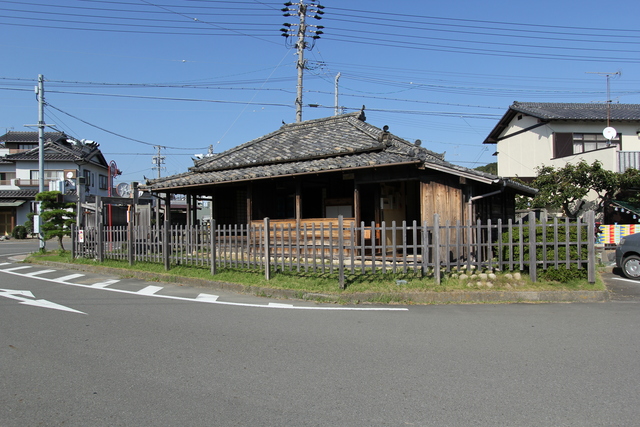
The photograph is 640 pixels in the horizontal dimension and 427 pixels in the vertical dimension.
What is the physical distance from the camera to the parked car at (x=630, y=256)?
1112 centimetres

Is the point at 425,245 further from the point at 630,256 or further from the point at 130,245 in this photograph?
the point at 130,245

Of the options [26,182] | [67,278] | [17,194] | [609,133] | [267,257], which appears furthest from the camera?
[26,182]

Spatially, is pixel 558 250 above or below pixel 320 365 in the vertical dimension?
above

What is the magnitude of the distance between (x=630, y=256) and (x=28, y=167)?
48527 millimetres

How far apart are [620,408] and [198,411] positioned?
138 inches

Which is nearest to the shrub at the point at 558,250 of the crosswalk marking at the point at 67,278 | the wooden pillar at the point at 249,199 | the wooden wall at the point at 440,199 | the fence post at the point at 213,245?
the wooden wall at the point at 440,199

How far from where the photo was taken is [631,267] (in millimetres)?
11203

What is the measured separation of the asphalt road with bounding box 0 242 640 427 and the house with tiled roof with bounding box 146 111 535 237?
395 centimetres

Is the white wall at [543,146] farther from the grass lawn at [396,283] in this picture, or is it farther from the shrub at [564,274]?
the grass lawn at [396,283]

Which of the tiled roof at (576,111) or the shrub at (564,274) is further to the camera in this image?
the tiled roof at (576,111)

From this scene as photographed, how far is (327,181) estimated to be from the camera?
46.9ft

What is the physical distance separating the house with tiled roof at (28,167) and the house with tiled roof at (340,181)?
29.4m

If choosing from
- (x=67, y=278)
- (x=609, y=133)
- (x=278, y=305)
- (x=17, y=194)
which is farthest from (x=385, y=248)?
(x=17, y=194)

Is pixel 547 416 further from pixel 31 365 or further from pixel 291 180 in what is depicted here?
pixel 291 180
